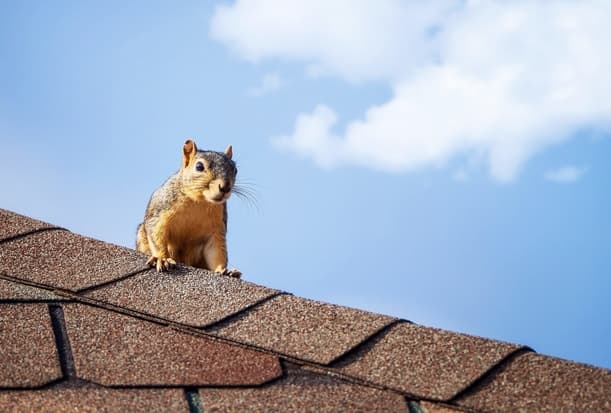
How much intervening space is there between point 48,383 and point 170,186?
7.50 ft

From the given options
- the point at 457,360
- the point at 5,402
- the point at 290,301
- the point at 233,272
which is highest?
the point at 233,272

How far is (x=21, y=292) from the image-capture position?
392 centimetres

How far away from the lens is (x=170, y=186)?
5238mm

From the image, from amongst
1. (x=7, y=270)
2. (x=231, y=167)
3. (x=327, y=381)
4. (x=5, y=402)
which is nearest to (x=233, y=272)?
(x=231, y=167)

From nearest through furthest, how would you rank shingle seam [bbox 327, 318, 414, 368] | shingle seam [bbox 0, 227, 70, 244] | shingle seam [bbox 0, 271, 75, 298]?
shingle seam [bbox 327, 318, 414, 368]
shingle seam [bbox 0, 271, 75, 298]
shingle seam [bbox 0, 227, 70, 244]

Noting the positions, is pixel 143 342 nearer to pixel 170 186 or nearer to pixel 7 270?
pixel 7 270

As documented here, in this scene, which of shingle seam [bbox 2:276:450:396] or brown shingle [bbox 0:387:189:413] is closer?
brown shingle [bbox 0:387:189:413]

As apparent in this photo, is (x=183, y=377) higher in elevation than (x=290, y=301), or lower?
lower

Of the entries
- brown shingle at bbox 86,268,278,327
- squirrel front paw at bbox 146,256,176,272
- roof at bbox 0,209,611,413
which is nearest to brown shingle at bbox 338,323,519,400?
roof at bbox 0,209,611,413

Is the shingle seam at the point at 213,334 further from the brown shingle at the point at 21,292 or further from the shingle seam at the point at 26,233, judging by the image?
the shingle seam at the point at 26,233

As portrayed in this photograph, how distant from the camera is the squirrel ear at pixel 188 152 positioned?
5.31 metres

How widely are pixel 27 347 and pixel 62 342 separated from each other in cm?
12

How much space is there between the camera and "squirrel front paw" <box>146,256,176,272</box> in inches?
170

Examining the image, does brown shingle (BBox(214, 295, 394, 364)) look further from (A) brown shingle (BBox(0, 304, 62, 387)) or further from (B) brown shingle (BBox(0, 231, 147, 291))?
(B) brown shingle (BBox(0, 231, 147, 291))
